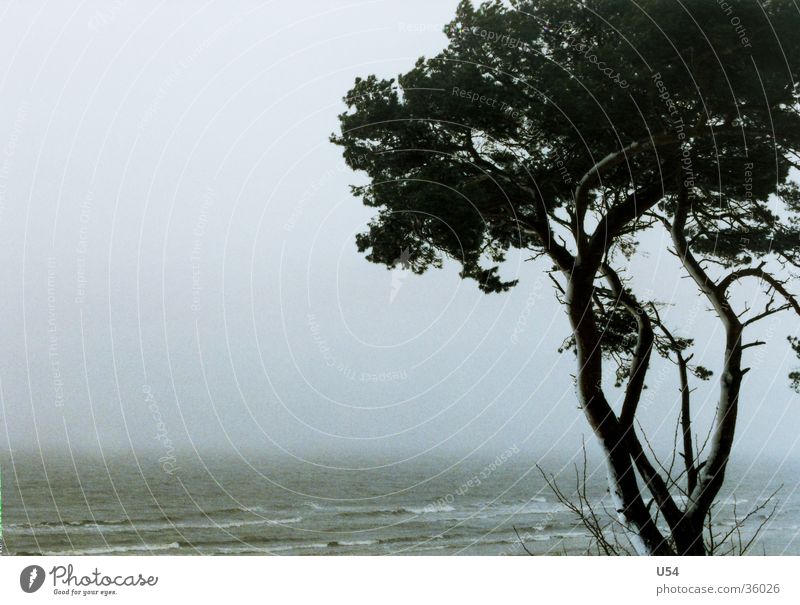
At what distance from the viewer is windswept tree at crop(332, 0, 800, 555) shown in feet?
12.2

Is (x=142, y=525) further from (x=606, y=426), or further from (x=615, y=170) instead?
(x=615, y=170)

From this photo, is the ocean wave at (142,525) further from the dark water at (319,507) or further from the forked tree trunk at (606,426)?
the forked tree trunk at (606,426)

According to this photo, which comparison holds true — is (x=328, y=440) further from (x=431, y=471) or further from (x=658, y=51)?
(x=658, y=51)

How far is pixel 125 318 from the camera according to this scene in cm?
389

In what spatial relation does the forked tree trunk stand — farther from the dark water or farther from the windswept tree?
the dark water
